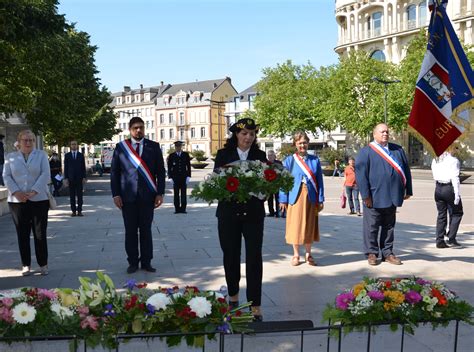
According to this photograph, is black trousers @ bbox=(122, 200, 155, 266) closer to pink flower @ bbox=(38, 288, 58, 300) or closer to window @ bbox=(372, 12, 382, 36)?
pink flower @ bbox=(38, 288, 58, 300)

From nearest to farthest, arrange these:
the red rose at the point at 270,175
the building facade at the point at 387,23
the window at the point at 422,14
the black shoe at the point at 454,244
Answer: the red rose at the point at 270,175
the black shoe at the point at 454,244
the building facade at the point at 387,23
the window at the point at 422,14

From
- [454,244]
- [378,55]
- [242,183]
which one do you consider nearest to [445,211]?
[454,244]

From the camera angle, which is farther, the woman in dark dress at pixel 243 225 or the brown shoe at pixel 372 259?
the brown shoe at pixel 372 259

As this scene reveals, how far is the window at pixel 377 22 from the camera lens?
63.3 metres

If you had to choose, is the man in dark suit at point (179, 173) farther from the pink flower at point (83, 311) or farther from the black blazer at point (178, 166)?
the pink flower at point (83, 311)

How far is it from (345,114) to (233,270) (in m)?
49.6

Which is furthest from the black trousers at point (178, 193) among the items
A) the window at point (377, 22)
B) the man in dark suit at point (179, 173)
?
the window at point (377, 22)

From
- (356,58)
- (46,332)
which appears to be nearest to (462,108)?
(46,332)

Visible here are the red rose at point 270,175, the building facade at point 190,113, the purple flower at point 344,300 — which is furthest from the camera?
the building facade at point 190,113

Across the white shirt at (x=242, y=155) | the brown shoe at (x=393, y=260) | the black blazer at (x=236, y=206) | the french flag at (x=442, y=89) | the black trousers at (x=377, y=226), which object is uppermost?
the french flag at (x=442, y=89)

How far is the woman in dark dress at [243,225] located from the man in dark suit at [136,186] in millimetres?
2211

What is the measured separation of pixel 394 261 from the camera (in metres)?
7.68

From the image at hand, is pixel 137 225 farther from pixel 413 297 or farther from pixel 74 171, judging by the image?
pixel 74 171

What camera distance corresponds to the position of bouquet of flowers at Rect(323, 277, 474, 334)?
10.2 ft
